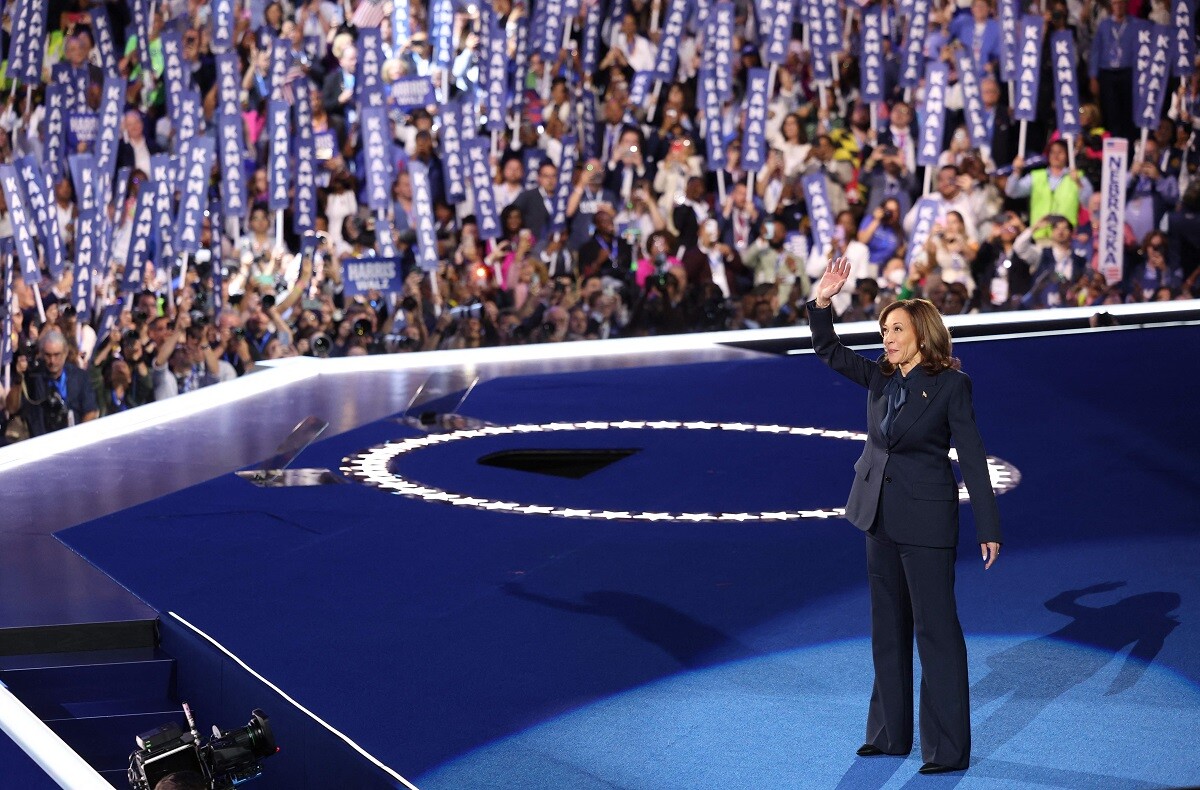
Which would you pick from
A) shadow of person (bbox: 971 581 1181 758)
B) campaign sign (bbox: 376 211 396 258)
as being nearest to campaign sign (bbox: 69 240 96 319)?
Answer: campaign sign (bbox: 376 211 396 258)

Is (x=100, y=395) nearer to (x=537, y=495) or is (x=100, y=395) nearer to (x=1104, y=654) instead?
(x=537, y=495)

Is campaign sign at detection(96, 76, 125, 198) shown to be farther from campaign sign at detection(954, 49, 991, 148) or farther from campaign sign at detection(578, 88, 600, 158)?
campaign sign at detection(954, 49, 991, 148)

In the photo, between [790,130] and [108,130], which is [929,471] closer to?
[108,130]

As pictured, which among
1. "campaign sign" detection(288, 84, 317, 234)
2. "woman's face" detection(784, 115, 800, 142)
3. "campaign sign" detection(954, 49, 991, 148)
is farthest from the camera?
"campaign sign" detection(954, 49, 991, 148)

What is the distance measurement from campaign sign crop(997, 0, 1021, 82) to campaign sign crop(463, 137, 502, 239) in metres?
4.07

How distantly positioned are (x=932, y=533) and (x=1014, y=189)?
900cm

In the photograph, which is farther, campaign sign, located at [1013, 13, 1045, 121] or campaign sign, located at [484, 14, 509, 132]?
campaign sign, located at [1013, 13, 1045, 121]

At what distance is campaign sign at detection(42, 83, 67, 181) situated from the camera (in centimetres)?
916

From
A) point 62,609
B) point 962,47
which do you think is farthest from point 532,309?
point 62,609

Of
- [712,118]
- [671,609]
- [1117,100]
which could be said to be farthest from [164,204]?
[1117,100]

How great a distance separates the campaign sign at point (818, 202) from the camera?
11297 mm

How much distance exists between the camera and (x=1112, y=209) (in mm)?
12000

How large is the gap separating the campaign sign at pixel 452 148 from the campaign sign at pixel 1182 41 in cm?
574

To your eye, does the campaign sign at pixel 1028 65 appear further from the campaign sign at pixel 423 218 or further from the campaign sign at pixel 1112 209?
the campaign sign at pixel 423 218
